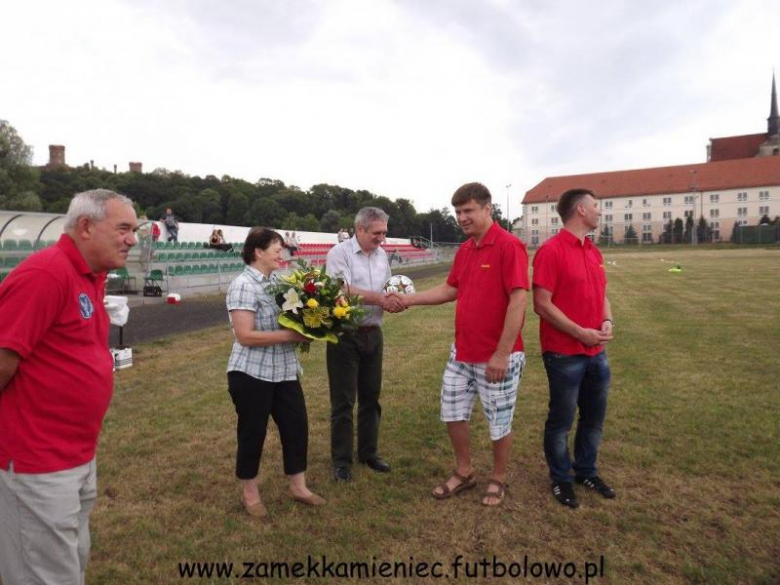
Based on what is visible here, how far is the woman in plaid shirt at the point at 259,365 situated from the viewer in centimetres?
348

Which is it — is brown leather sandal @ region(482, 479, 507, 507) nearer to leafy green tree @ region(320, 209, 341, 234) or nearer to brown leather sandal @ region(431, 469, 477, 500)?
brown leather sandal @ region(431, 469, 477, 500)

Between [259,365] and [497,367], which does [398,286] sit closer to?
[497,367]

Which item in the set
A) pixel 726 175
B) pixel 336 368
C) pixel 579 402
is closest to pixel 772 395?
pixel 579 402

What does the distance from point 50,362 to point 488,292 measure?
2664 millimetres

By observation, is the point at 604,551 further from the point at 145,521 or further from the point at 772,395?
the point at 772,395

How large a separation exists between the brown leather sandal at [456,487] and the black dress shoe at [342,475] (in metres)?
0.71

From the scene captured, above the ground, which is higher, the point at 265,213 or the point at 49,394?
the point at 265,213

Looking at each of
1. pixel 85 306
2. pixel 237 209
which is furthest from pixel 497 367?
pixel 237 209

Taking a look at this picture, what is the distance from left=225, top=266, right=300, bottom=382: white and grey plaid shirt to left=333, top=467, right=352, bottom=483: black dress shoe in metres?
1.13

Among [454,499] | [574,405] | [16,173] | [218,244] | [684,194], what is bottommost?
[454,499]

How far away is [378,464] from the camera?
4.51 metres

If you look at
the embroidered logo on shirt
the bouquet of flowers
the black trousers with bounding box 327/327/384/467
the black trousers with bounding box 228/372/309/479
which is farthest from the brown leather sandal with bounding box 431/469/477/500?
the embroidered logo on shirt

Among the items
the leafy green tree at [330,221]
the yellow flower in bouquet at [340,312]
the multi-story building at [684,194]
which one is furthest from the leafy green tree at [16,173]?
the multi-story building at [684,194]

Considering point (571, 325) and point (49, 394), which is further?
point (571, 325)
